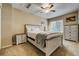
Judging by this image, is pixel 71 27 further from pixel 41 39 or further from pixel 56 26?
pixel 41 39

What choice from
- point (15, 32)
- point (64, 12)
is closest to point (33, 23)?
point (15, 32)

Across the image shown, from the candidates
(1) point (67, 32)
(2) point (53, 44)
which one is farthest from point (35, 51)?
(1) point (67, 32)

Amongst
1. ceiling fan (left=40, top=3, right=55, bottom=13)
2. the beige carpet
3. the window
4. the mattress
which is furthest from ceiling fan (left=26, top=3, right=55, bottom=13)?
the beige carpet

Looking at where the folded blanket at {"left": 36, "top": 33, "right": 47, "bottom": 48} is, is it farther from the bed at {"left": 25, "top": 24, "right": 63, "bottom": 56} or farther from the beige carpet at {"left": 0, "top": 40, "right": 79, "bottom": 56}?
the beige carpet at {"left": 0, "top": 40, "right": 79, "bottom": 56}

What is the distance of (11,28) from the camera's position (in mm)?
1474

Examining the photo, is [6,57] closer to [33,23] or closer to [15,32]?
[15,32]

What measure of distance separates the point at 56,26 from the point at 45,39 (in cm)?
35

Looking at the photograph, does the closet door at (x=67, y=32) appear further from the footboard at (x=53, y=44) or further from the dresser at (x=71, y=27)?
the footboard at (x=53, y=44)

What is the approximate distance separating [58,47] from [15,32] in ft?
2.99

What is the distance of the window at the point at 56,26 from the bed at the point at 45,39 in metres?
0.08

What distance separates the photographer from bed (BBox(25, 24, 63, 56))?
5.01 ft

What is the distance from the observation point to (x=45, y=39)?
1554mm

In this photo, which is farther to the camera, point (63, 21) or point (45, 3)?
point (63, 21)

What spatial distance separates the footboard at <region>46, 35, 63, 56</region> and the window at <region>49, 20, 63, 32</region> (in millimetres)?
155
